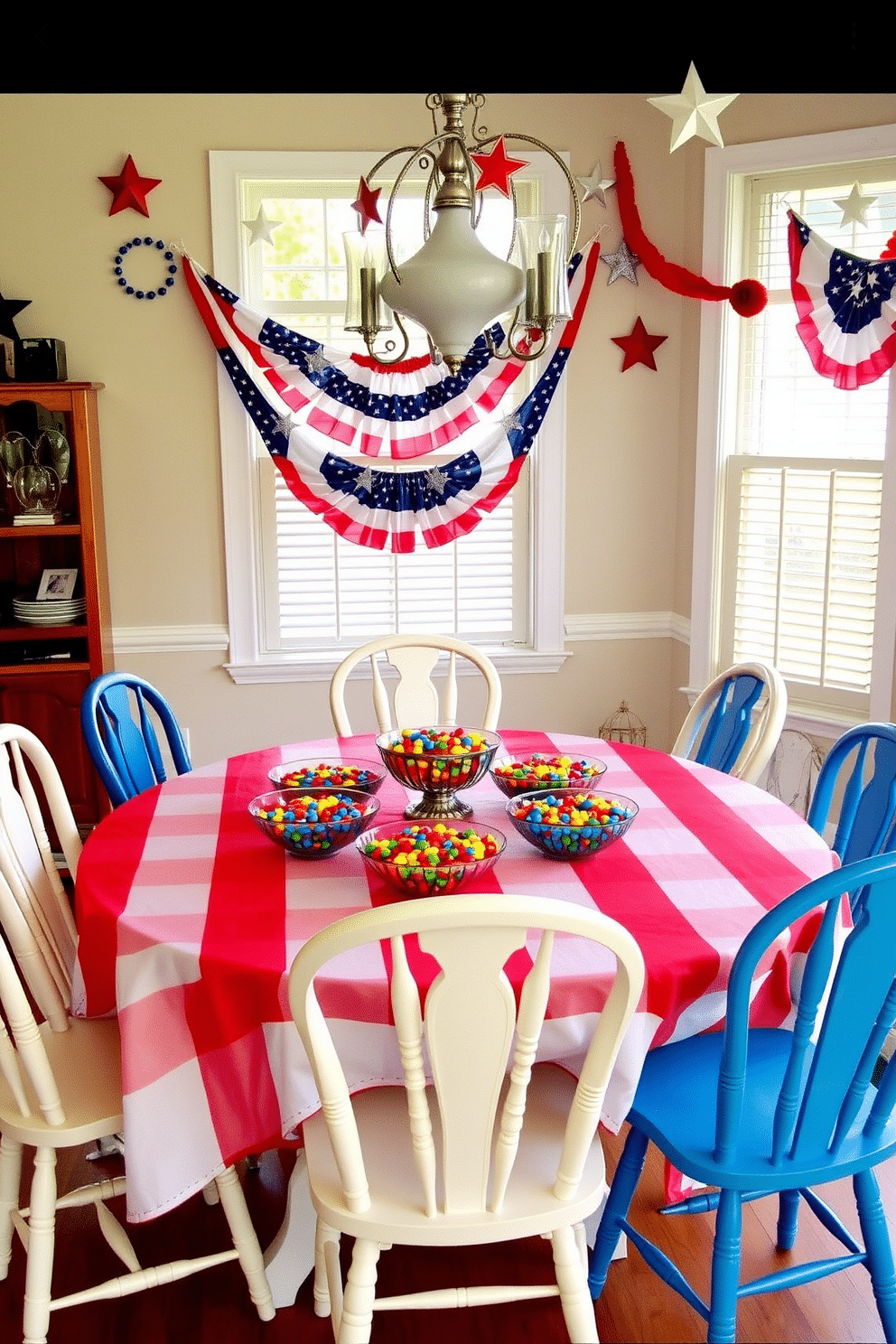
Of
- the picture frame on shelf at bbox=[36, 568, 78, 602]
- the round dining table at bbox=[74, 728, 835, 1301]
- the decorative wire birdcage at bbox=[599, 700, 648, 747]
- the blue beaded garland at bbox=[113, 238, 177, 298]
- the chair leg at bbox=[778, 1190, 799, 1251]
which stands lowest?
the chair leg at bbox=[778, 1190, 799, 1251]

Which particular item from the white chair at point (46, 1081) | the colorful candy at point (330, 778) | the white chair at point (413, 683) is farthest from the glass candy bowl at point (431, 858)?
the white chair at point (413, 683)

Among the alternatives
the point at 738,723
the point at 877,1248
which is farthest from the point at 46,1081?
the point at 738,723

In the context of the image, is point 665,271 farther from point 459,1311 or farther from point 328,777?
point 459,1311

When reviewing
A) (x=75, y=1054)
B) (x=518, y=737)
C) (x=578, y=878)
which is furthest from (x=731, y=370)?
(x=75, y=1054)

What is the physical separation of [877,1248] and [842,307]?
245cm

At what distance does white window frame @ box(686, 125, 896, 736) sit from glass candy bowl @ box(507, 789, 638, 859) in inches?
63.7

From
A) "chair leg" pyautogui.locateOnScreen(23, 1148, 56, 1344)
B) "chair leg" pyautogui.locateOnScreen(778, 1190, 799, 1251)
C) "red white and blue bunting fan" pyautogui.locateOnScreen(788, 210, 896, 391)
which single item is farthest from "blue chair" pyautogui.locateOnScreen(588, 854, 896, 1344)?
"red white and blue bunting fan" pyautogui.locateOnScreen(788, 210, 896, 391)

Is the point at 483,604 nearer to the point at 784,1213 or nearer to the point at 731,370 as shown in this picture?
the point at 731,370

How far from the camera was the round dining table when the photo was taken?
1665 mm

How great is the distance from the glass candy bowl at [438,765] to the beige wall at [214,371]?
1.83m

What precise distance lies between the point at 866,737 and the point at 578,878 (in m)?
0.70

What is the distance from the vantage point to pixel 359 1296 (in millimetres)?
1586

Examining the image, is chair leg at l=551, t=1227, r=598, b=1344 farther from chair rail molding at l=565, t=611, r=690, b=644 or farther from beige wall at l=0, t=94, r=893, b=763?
chair rail molding at l=565, t=611, r=690, b=644

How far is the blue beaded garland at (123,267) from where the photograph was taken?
3.71m
